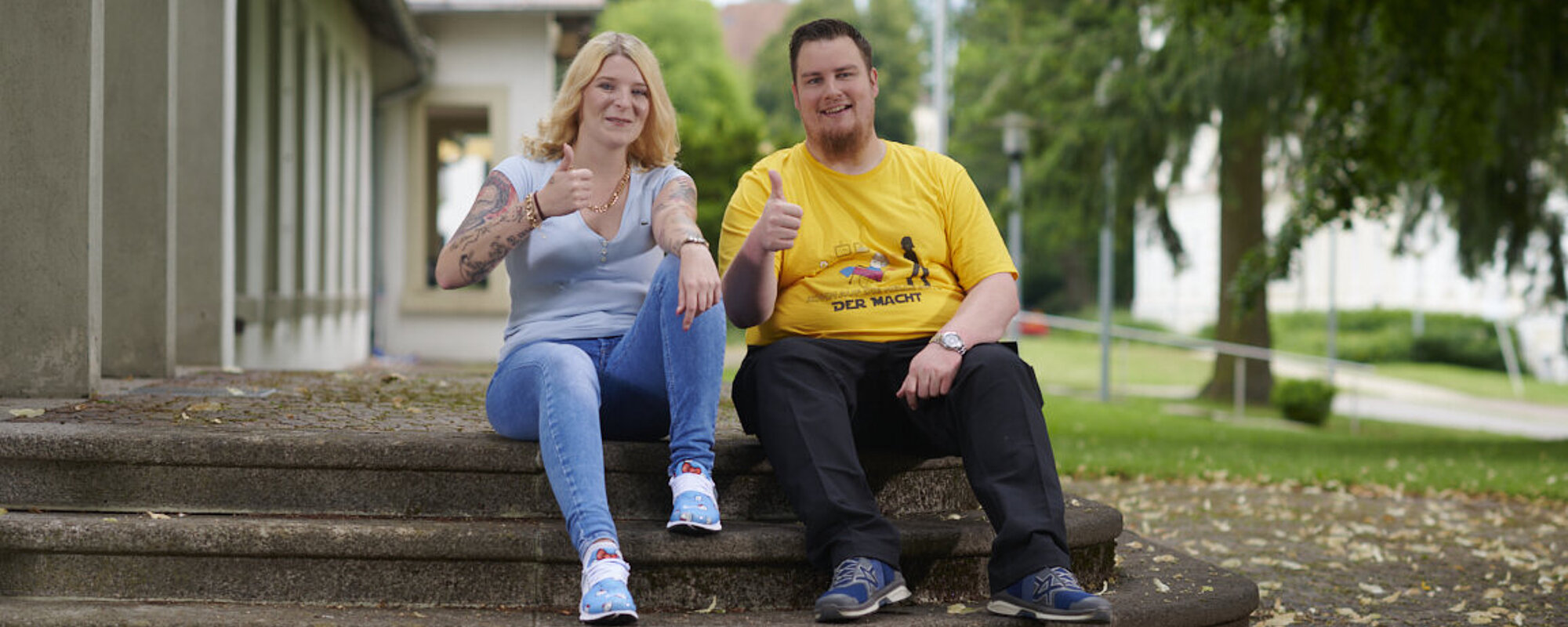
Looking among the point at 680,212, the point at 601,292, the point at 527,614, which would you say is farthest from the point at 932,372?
the point at 527,614

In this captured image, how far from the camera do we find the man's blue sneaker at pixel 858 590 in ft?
11.2

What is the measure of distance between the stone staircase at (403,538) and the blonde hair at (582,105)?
0.82 meters

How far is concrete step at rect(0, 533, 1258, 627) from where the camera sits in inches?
133

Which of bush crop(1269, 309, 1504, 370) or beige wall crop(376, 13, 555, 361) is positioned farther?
bush crop(1269, 309, 1504, 370)

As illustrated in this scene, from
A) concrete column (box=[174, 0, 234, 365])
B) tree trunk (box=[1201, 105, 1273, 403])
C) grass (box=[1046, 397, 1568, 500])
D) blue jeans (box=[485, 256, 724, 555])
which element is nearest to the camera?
blue jeans (box=[485, 256, 724, 555])

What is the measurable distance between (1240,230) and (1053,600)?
1619 cm

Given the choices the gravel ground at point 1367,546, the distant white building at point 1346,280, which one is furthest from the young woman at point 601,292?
the distant white building at point 1346,280

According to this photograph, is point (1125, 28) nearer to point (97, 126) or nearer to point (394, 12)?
point (394, 12)

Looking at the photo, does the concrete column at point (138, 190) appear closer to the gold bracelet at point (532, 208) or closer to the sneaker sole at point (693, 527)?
the gold bracelet at point (532, 208)

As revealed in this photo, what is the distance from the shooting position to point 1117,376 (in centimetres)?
2839

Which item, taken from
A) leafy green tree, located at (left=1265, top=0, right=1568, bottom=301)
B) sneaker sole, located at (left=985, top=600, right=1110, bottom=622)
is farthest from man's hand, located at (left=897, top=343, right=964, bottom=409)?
leafy green tree, located at (left=1265, top=0, right=1568, bottom=301)

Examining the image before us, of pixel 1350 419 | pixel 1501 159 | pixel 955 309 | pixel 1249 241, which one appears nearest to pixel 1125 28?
pixel 1249 241

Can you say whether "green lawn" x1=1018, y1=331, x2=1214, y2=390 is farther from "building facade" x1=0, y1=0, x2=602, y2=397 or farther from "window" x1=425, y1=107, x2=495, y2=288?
"building facade" x1=0, y1=0, x2=602, y2=397

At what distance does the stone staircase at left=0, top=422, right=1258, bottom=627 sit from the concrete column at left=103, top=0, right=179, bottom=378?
226 cm
